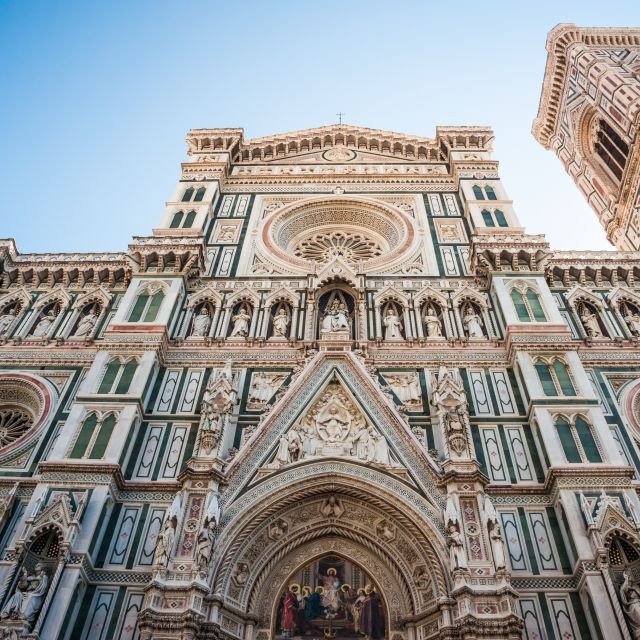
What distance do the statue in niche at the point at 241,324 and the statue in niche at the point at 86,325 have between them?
3.12m

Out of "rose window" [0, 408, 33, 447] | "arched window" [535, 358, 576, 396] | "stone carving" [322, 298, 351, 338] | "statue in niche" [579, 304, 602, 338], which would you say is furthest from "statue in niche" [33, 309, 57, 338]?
"statue in niche" [579, 304, 602, 338]

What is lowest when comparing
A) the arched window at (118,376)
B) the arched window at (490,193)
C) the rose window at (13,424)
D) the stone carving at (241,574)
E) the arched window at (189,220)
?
the stone carving at (241,574)

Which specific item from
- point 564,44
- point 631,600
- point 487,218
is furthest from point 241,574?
point 564,44

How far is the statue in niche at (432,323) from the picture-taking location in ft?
47.8

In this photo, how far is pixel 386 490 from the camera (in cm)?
1110

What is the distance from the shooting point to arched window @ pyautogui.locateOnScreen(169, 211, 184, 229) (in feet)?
58.0

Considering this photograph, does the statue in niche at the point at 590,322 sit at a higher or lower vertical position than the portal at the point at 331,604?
higher

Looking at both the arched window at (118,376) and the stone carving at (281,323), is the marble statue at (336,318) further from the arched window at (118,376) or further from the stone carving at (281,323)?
the arched window at (118,376)

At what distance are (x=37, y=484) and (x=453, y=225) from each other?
39.3ft

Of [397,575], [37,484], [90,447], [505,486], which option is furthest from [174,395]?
[505,486]

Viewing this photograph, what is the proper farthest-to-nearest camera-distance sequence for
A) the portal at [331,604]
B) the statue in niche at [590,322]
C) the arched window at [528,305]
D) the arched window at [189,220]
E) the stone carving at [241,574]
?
the arched window at [189,220], the statue in niche at [590,322], the arched window at [528,305], the stone carving at [241,574], the portal at [331,604]

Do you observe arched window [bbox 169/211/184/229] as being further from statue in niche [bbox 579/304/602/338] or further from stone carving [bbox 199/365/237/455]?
statue in niche [bbox 579/304/602/338]

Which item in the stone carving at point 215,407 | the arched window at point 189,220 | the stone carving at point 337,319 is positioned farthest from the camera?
the arched window at point 189,220

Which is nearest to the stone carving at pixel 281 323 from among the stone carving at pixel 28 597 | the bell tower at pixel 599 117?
the stone carving at pixel 28 597
